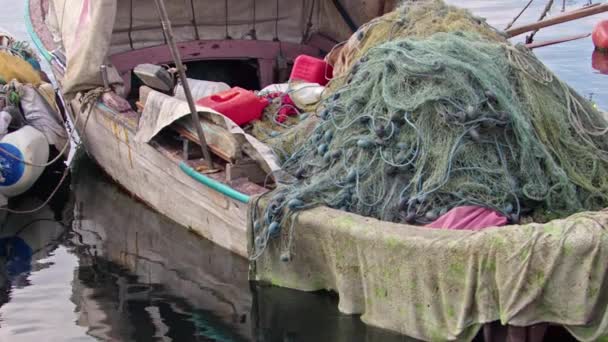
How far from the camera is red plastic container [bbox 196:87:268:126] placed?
7.55 metres

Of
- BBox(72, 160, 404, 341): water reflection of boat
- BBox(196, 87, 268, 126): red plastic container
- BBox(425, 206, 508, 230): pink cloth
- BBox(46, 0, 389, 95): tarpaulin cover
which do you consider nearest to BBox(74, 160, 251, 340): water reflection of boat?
BBox(72, 160, 404, 341): water reflection of boat

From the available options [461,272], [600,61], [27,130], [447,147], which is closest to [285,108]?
[447,147]

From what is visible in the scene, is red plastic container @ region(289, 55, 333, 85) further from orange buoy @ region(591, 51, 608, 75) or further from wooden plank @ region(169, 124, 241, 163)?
orange buoy @ region(591, 51, 608, 75)

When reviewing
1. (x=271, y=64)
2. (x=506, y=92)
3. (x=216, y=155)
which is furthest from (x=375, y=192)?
(x=271, y=64)

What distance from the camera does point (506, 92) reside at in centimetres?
630

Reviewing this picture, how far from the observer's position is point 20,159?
350 inches

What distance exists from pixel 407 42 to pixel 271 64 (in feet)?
12.9

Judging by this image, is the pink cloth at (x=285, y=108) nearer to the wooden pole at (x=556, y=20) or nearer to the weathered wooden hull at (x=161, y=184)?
the weathered wooden hull at (x=161, y=184)

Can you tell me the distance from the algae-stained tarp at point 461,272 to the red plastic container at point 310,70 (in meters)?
2.49

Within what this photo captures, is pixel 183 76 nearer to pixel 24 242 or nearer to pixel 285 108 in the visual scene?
pixel 285 108

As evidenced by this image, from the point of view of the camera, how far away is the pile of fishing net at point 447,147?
6016 mm

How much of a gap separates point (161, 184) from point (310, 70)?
170 cm

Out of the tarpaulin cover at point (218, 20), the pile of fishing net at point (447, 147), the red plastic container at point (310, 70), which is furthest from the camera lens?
the tarpaulin cover at point (218, 20)

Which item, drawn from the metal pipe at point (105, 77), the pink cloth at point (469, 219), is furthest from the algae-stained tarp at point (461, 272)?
the metal pipe at point (105, 77)
